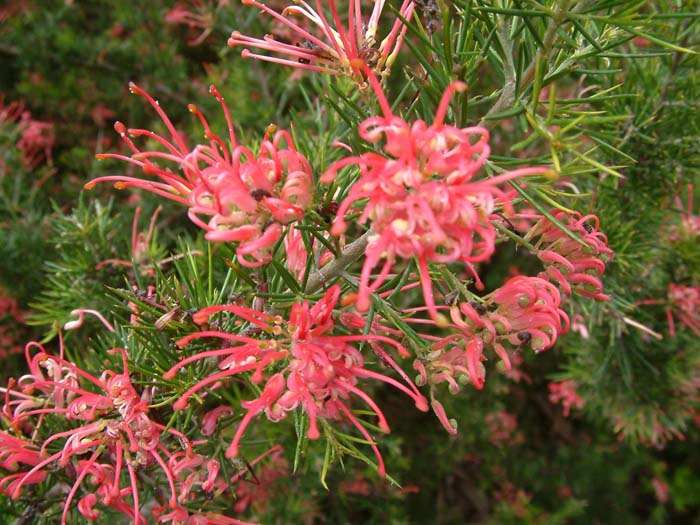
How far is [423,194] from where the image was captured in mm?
511

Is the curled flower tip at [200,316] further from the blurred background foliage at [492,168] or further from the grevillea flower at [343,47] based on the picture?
the grevillea flower at [343,47]

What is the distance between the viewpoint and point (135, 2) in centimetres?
189

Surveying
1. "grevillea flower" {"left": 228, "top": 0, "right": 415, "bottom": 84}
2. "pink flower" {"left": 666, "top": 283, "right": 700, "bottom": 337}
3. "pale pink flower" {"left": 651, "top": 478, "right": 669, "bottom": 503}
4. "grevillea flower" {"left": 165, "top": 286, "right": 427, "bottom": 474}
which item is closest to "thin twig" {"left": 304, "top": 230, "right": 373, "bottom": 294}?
"grevillea flower" {"left": 165, "top": 286, "right": 427, "bottom": 474}

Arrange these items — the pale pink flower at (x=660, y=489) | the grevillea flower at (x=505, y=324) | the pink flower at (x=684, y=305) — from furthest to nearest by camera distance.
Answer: the pale pink flower at (x=660, y=489), the pink flower at (x=684, y=305), the grevillea flower at (x=505, y=324)

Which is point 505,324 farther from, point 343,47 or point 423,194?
point 343,47

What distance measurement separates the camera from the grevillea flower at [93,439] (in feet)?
2.36

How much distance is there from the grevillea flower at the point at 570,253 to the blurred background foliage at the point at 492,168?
0.05m

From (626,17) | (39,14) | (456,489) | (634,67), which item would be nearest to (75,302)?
(626,17)

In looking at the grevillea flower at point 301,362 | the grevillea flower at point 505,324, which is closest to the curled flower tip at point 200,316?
the grevillea flower at point 301,362

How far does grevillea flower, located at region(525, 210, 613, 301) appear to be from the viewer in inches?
26.8

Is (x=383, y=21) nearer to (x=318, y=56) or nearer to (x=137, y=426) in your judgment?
(x=318, y=56)

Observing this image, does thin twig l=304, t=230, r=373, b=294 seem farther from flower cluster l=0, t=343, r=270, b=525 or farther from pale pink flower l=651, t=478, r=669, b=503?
pale pink flower l=651, t=478, r=669, b=503

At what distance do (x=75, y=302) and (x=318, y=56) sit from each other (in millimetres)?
751

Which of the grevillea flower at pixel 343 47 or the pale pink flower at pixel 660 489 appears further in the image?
the pale pink flower at pixel 660 489
